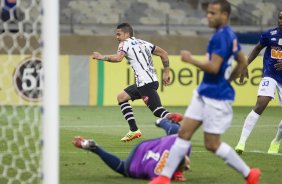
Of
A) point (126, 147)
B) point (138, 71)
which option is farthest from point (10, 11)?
point (138, 71)

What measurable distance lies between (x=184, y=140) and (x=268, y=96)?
413 centimetres

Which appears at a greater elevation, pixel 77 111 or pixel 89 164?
pixel 89 164

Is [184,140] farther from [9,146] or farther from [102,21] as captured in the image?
[102,21]

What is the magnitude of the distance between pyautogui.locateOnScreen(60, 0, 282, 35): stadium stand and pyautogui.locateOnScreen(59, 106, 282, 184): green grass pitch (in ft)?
21.3

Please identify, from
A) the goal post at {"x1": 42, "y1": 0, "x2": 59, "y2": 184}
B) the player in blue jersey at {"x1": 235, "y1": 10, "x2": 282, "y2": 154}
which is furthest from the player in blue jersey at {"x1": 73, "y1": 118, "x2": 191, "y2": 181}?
the player in blue jersey at {"x1": 235, "y1": 10, "x2": 282, "y2": 154}

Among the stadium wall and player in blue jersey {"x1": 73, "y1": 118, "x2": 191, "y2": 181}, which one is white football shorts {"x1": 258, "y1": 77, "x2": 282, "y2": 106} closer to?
player in blue jersey {"x1": 73, "y1": 118, "x2": 191, "y2": 181}

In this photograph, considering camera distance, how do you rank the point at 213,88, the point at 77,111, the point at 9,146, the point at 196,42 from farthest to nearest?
the point at 196,42, the point at 77,111, the point at 9,146, the point at 213,88

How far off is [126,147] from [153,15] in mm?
16069

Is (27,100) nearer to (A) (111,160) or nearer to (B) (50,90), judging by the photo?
(A) (111,160)

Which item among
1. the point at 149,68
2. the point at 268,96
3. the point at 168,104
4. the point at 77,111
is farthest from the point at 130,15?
the point at 268,96

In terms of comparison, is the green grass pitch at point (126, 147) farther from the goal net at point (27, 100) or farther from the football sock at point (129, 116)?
the goal net at point (27, 100)

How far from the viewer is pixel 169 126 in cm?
863

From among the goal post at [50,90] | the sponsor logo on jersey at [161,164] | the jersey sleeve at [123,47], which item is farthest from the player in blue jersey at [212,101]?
the jersey sleeve at [123,47]

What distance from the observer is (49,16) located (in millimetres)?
6504
